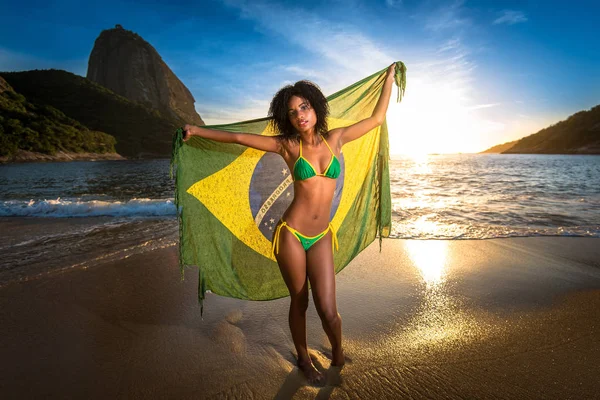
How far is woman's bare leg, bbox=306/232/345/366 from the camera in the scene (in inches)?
90.9

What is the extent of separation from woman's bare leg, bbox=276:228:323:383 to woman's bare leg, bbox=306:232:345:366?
8 centimetres

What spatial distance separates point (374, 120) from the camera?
287 cm

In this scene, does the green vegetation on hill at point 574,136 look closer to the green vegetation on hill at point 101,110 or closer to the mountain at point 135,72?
the green vegetation on hill at point 101,110

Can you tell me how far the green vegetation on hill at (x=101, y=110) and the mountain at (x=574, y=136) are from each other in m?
112

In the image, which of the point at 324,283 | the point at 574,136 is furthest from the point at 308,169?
the point at 574,136

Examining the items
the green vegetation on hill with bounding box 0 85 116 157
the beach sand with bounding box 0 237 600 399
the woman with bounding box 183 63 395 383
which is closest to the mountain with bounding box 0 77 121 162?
the green vegetation on hill with bounding box 0 85 116 157

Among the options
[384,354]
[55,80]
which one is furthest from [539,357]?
[55,80]

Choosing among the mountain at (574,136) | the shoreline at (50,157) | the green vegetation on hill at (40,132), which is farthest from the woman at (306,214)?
the mountain at (574,136)

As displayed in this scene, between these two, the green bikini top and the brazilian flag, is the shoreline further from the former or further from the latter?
the green bikini top

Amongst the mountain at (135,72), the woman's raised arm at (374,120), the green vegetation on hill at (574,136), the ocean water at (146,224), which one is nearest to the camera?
the woman's raised arm at (374,120)

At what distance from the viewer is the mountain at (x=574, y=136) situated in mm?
83325

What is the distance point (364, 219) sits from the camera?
3434 millimetres

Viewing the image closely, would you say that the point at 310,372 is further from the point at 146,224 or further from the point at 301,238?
the point at 146,224

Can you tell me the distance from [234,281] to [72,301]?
85.8 inches
